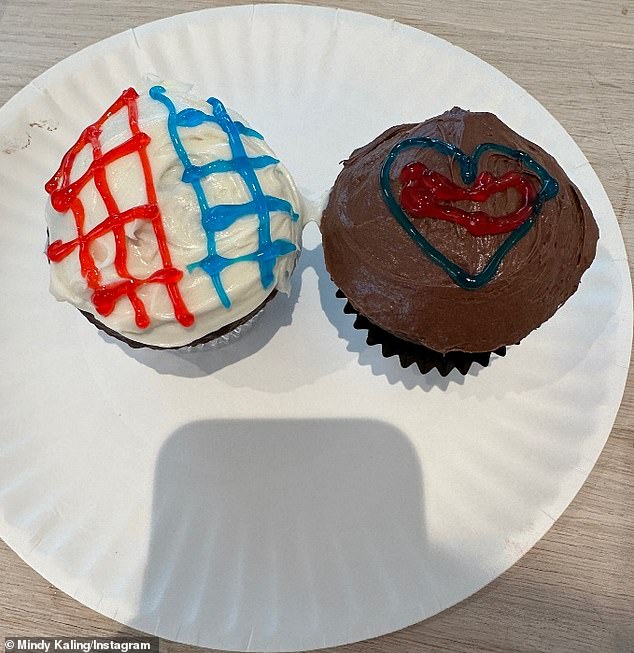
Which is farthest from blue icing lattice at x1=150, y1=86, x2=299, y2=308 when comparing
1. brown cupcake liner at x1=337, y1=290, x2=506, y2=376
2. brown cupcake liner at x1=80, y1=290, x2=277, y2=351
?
brown cupcake liner at x1=337, y1=290, x2=506, y2=376

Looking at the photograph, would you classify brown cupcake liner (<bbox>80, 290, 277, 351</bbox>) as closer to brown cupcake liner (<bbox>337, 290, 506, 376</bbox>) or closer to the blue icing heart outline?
brown cupcake liner (<bbox>337, 290, 506, 376</bbox>)

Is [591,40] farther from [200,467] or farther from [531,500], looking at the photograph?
[200,467]

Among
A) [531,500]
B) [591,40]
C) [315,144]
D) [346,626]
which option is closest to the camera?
[346,626]

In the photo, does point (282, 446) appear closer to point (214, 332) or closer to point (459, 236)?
point (214, 332)

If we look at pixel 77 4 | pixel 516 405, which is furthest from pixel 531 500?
pixel 77 4

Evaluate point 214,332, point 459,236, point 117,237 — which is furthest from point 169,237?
point 459,236

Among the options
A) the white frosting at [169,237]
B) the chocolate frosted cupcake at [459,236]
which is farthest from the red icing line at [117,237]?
the chocolate frosted cupcake at [459,236]

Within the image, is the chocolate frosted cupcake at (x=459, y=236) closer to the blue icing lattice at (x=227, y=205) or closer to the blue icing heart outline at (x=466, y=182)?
the blue icing heart outline at (x=466, y=182)
